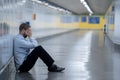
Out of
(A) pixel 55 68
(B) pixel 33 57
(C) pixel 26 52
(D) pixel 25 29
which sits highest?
(D) pixel 25 29

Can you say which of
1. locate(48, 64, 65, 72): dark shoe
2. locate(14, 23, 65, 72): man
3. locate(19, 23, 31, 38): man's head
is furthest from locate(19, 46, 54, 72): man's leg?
locate(19, 23, 31, 38): man's head

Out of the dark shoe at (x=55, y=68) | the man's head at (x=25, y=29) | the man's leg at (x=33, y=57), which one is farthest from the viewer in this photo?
the dark shoe at (x=55, y=68)

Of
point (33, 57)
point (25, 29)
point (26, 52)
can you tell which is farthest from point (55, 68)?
point (25, 29)

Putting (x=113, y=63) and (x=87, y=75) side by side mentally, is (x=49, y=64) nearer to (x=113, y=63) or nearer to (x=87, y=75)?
(x=87, y=75)

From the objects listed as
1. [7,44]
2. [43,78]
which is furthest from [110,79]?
[7,44]

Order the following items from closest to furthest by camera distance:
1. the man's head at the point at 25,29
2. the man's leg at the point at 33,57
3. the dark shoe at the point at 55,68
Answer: the man's leg at the point at 33,57 → the man's head at the point at 25,29 → the dark shoe at the point at 55,68

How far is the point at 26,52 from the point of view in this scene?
9.32 meters

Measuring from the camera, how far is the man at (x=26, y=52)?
905 cm

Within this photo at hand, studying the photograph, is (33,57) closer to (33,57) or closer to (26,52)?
(33,57)

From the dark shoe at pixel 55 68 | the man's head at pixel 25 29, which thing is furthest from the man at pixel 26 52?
the dark shoe at pixel 55 68

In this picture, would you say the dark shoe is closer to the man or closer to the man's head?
the man

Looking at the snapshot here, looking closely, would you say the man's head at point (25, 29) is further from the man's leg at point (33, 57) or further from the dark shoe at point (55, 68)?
the dark shoe at point (55, 68)

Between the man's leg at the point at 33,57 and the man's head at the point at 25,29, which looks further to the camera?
the man's head at the point at 25,29

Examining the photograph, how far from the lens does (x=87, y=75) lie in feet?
29.2
